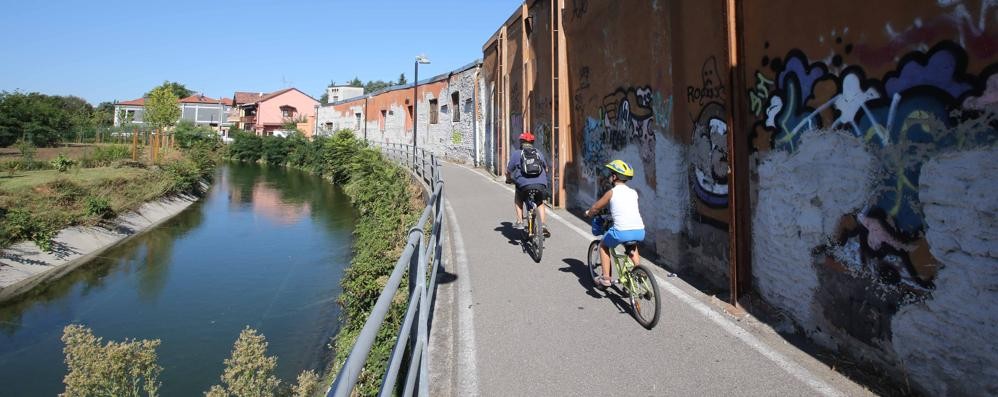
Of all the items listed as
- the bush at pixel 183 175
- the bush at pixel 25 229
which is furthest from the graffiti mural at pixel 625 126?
the bush at pixel 183 175

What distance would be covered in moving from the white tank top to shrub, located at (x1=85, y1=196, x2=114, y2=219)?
16495 millimetres

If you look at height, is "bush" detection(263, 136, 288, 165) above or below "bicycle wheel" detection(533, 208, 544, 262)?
above

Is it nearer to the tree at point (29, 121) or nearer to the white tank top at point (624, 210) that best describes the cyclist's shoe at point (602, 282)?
the white tank top at point (624, 210)

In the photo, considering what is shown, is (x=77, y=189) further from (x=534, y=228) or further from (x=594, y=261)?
(x=594, y=261)

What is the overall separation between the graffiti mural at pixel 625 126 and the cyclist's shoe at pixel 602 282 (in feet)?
7.92

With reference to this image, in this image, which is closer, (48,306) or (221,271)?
(48,306)

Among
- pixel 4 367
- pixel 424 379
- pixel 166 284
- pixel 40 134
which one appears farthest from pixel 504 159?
pixel 40 134

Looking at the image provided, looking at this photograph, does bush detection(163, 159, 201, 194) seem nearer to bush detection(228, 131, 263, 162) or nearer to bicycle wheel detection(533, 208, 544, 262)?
bicycle wheel detection(533, 208, 544, 262)

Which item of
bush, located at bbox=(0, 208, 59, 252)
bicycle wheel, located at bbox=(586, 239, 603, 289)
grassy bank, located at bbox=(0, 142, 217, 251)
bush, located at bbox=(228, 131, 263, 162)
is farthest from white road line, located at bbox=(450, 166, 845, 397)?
bush, located at bbox=(228, 131, 263, 162)

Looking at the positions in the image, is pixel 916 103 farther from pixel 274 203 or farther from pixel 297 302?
pixel 274 203

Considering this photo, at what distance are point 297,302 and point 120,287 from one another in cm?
467

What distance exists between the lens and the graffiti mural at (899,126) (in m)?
3.32

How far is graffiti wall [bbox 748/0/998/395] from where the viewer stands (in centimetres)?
327

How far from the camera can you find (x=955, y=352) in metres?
3.44
